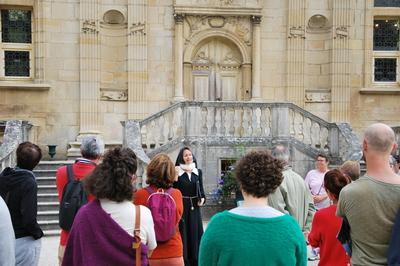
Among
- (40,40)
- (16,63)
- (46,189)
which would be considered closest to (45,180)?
(46,189)

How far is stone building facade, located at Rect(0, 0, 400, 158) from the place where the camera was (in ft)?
55.3

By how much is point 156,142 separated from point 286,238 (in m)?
11.2

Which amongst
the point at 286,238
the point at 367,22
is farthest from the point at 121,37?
the point at 286,238

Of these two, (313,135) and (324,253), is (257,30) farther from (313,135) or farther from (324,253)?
(324,253)

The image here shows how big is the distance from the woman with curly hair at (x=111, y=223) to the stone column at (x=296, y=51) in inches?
559

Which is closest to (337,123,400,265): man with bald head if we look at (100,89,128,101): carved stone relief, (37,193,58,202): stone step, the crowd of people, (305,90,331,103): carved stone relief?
the crowd of people

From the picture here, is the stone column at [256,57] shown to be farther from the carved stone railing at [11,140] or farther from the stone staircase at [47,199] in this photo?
the carved stone railing at [11,140]

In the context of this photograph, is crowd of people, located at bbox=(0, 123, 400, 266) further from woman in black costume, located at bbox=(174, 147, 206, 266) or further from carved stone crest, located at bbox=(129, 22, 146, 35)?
carved stone crest, located at bbox=(129, 22, 146, 35)

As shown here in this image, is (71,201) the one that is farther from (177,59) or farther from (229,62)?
(229,62)

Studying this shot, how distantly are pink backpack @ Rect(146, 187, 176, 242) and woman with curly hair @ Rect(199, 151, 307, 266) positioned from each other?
1.84 m

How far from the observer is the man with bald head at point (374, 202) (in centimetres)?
353

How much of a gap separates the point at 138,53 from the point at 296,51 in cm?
495

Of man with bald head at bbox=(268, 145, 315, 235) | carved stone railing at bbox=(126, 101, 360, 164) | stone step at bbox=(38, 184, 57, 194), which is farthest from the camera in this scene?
carved stone railing at bbox=(126, 101, 360, 164)

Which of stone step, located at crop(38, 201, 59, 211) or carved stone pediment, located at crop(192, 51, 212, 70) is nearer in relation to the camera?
stone step, located at crop(38, 201, 59, 211)
